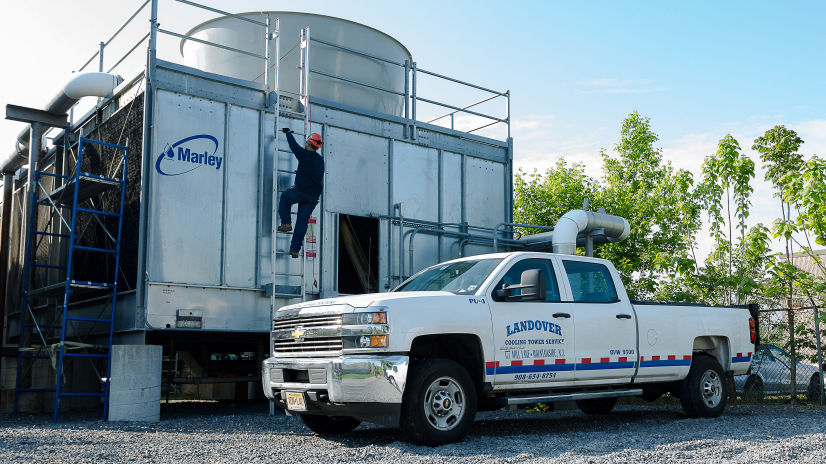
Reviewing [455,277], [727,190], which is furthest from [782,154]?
[455,277]

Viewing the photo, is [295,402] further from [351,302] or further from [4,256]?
[4,256]

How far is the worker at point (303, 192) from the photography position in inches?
456

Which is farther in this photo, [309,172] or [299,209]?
[299,209]

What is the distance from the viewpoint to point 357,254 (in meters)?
13.4

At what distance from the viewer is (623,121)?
35.9 m

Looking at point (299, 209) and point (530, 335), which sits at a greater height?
point (299, 209)

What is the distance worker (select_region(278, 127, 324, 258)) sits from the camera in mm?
11578

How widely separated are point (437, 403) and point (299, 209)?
5349mm

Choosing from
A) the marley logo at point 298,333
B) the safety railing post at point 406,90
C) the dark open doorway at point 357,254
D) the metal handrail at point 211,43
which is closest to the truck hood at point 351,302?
the marley logo at point 298,333

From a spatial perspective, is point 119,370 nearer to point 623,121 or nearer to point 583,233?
point 583,233

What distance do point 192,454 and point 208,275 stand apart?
471 cm

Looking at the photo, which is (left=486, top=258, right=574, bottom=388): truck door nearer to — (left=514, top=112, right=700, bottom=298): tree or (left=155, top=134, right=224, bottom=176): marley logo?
(left=155, top=134, right=224, bottom=176): marley logo

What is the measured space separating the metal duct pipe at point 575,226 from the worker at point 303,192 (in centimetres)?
448

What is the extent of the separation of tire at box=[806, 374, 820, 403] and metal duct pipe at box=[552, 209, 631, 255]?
14.3 ft
